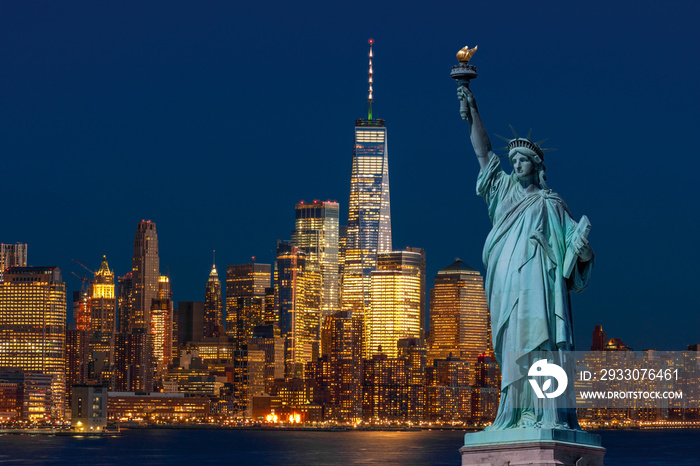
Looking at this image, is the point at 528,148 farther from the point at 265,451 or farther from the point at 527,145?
the point at 265,451

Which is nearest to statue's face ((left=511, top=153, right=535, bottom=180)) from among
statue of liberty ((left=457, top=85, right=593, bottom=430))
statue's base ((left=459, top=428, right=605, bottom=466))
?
statue of liberty ((left=457, top=85, right=593, bottom=430))

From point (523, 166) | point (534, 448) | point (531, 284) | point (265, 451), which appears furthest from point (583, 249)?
point (265, 451)

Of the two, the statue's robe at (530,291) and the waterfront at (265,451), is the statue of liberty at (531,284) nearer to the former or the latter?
the statue's robe at (530,291)

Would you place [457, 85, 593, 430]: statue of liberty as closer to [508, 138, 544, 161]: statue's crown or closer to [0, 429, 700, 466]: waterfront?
[508, 138, 544, 161]: statue's crown

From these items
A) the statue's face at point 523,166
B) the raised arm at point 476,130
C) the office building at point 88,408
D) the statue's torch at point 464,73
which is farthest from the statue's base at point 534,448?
the office building at point 88,408

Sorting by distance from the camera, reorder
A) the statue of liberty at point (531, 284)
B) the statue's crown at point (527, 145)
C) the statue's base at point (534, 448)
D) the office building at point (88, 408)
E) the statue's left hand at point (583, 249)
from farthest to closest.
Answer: the office building at point (88, 408) → the statue's crown at point (527, 145) → the statue of liberty at point (531, 284) → the statue's left hand at point (583, 249) → the statue's base at point (534, 448)

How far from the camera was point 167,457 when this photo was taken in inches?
4584

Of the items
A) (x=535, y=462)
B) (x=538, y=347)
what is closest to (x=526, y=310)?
(x=538, y=347)

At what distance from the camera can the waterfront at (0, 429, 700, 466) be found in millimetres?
108625

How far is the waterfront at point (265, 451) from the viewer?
10862 cm

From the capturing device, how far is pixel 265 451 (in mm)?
128875

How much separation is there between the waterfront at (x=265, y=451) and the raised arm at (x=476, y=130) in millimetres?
83205

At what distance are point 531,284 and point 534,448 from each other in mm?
1845

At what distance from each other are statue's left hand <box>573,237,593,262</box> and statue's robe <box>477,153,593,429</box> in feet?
0.42
